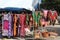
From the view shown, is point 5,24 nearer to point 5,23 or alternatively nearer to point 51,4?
point 5,23

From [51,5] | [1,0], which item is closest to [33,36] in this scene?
[1,0]

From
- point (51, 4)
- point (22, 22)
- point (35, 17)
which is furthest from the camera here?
point (51, 4)

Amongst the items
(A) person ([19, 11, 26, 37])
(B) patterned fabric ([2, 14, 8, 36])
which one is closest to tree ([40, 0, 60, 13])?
(A) person ([19, 11, 26, 37])

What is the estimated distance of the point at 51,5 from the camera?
1522 inches

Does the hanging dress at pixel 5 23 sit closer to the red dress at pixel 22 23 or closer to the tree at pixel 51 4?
the red dress at pixel 22 23

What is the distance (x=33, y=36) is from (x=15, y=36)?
0.96 m

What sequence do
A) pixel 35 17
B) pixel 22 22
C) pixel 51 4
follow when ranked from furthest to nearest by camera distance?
pixel 51 4 < pixel 22 22 < pixel 35 17

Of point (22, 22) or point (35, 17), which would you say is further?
point (22, 22)

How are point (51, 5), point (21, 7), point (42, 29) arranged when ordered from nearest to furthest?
point (21, 7) < point (42, 29) < point (51, 5)

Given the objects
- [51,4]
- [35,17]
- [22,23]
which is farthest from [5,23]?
[51,4]

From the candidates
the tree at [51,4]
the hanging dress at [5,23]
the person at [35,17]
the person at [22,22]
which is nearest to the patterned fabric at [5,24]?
the hanging dress at [5,23]

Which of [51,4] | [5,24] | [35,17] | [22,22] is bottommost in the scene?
[51,4]

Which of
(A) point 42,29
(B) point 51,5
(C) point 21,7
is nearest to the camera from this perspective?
(C) point 21,7

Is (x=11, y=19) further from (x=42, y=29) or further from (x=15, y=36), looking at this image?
(x=42, y=29)
